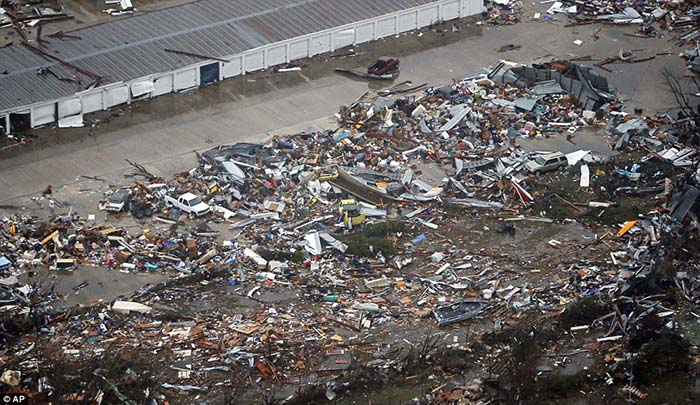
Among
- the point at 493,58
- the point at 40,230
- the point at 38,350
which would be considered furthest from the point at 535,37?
the point at 38,350

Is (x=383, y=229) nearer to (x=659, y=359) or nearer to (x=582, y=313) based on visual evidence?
(x=582, y=313)

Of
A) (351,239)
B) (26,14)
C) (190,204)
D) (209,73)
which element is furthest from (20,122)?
(351,239)

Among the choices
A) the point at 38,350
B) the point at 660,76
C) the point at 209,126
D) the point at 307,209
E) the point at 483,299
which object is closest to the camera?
the point at 38,350

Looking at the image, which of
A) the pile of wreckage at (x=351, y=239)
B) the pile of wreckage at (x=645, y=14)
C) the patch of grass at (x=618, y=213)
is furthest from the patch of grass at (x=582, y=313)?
the pile of wreckage at (x=645, y=14)

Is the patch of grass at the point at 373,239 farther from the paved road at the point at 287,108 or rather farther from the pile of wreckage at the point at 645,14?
the pile of wreckage at the point at 645,14

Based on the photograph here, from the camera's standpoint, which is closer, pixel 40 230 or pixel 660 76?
pixel 40 230

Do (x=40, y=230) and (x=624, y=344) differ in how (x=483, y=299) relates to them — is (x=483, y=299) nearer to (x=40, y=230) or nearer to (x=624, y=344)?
(x=624, y=344)
